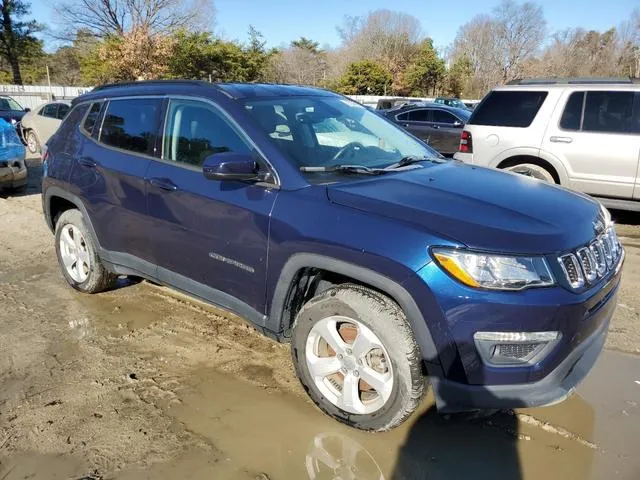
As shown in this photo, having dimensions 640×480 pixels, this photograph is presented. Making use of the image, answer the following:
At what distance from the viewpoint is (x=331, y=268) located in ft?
8.68

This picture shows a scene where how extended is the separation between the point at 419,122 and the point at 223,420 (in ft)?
38.1

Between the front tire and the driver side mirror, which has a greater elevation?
the driver side mirror

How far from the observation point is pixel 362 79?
4816 centimetres

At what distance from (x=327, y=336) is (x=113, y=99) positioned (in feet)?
8.99

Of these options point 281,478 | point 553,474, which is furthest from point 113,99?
point 553,474

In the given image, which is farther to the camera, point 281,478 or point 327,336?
point 327,336

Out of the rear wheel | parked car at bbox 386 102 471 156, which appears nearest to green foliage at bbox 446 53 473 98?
parked car at bbox 386 102 471 156

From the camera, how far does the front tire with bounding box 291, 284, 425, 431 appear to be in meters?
2.52

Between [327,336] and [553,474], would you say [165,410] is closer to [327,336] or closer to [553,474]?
[327,336]

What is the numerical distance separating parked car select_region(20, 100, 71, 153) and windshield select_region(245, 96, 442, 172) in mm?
12135

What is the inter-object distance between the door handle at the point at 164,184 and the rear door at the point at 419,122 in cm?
1038

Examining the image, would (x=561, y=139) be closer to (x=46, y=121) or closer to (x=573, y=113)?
(x=573, y=113)

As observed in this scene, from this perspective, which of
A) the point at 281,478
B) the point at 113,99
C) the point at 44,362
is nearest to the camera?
the point at 281,478

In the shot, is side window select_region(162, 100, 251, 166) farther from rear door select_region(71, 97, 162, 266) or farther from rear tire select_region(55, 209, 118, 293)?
rear tire select_region(55, 209, 118, 293)
